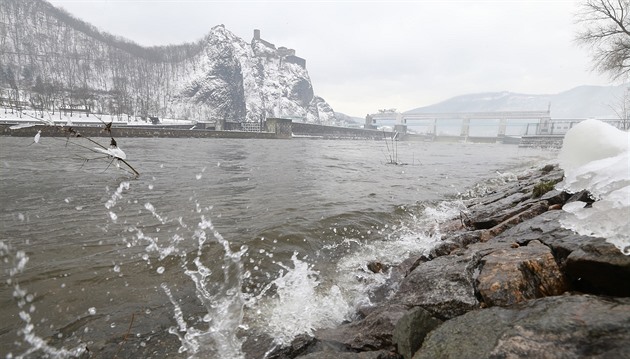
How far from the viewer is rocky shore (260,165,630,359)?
1847 mm

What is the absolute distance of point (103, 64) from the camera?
160750mm

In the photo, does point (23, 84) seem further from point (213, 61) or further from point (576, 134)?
point (576, 134)

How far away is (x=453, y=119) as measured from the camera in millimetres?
169250

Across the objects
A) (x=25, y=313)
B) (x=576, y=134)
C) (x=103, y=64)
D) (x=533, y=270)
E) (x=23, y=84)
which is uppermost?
(x=103, y=64)

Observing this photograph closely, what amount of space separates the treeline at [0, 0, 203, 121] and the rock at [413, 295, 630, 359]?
137 m

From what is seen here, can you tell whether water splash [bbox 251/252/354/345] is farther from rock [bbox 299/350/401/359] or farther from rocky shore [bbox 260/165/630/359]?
rock [bbox 299/350/401/359]

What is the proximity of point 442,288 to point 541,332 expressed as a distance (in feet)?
4.02

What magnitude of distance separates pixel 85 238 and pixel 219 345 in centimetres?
478

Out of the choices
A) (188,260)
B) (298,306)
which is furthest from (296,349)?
(188,260)

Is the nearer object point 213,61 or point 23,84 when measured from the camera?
point 23,84

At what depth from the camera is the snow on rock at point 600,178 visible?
264 cm

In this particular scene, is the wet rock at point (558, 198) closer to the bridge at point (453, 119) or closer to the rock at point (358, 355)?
the rock at point (358, 355)

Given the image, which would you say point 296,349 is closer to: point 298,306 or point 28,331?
point 298,306

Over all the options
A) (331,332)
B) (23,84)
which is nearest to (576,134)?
(331,332)
